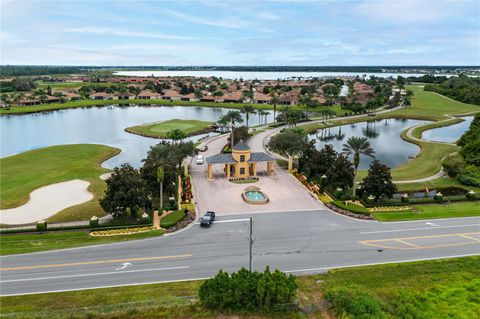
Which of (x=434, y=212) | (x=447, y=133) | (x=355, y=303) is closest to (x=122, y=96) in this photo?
(x=447, y=133)

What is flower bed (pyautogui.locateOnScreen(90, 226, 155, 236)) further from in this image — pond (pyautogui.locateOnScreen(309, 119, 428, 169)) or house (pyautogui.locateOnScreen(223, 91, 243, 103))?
house (pyautogui.locateOnScreen(223, 91, 243, 103))

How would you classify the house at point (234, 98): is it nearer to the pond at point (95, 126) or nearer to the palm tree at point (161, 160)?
the pond at point (95, 126)

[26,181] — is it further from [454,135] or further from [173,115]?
[454,135]

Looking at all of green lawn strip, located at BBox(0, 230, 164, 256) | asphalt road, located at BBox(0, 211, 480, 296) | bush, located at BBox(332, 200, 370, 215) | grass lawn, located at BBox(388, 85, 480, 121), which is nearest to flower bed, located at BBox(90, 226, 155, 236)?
green lawn strip, located at BBox(0, 230, 164, 256)

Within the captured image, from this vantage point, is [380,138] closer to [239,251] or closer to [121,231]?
[239,251]

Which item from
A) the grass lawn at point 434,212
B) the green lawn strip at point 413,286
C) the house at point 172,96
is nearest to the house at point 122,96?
the house at point 172,96
